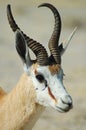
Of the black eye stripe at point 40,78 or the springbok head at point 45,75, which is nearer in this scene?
the springbok head at point 45,75

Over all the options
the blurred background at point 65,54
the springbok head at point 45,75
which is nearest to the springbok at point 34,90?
the springbok head at point 45,75

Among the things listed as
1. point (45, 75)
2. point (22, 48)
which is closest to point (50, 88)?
point (45, 75)

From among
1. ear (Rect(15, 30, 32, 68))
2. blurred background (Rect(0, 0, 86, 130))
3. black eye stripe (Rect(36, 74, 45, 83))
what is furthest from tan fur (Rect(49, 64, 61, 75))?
blurred background (Rect(0, 0, 86, 130))

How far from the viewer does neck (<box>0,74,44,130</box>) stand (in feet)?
21.2

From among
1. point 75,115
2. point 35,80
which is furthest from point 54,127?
point 35,80

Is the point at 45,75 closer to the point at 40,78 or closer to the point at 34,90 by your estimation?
the point at 40,78

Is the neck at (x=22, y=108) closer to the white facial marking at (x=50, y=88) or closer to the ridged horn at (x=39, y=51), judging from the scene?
the white facial marking at (x=50, y=88)

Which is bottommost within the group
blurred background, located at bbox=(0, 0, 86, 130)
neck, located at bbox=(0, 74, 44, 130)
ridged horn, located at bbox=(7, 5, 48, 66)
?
blurred background, located at bbox=(0, 0, 86, 130)

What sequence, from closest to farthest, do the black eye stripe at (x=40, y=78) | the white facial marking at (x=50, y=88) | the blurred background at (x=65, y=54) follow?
the white facial marking at (x=50, y=88)
the black eye stripe at (x=40, y=78)
the blurred background at (x=65, y=54)

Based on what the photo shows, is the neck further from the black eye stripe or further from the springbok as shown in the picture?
the black eye stripe

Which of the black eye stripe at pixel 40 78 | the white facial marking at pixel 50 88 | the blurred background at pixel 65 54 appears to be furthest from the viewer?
the blurred background at pixel 65 54

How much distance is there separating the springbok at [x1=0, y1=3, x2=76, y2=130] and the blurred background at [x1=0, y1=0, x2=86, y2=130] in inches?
111

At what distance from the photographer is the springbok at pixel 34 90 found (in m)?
6.31

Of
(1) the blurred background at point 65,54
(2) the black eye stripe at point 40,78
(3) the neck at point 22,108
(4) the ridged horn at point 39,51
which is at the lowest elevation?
(1) the blurred background at point 65,54
